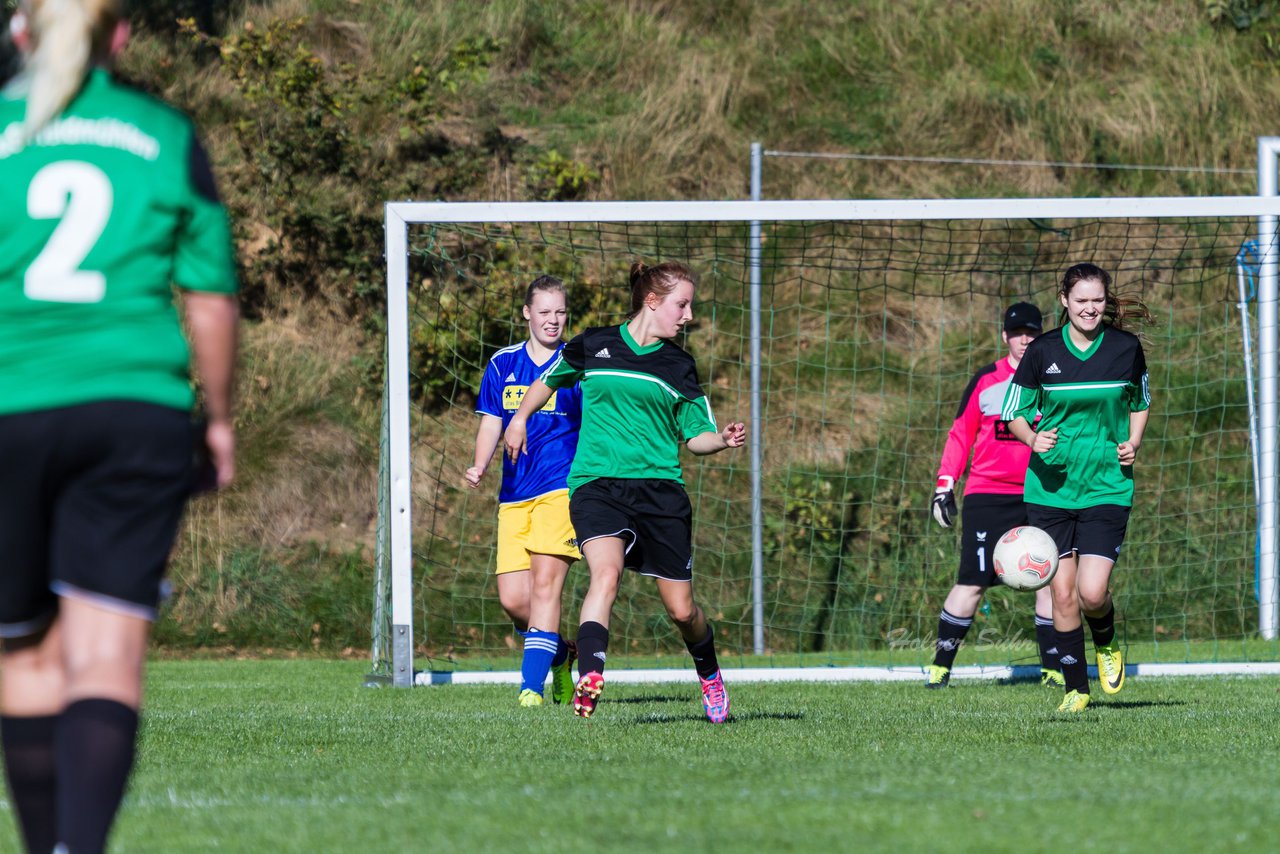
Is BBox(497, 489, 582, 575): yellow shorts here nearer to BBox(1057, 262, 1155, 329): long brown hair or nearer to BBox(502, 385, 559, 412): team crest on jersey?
BBox(502, 385, 559, 412): team crest on jersey

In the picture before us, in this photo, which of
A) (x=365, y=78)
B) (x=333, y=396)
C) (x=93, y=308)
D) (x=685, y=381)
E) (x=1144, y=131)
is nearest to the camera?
(x=93, y=308)

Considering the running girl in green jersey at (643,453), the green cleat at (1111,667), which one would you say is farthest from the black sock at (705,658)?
the green cleat at (1111,667)

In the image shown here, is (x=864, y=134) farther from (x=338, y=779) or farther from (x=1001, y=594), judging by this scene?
(x=338, y=779)

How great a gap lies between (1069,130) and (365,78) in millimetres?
7703

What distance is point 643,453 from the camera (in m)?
6.53

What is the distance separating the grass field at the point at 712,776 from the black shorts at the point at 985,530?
1.19 metres

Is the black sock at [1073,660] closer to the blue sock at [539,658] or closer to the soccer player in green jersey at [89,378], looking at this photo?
the blue sock at [539,658]

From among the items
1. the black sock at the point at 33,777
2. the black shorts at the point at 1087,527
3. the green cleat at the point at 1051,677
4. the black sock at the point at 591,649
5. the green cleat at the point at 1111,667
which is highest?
the black shorts at the point at 1087,527

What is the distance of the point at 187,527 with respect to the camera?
13.2 metres

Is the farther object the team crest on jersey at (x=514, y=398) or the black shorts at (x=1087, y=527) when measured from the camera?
the team crest on jersey at (x=514, y=398)

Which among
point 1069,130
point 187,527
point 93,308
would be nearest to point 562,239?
point 187,527

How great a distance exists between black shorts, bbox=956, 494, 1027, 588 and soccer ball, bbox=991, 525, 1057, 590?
1831 mm

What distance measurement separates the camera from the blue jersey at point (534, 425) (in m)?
8.09

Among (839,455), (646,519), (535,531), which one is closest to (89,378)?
(646,519)
